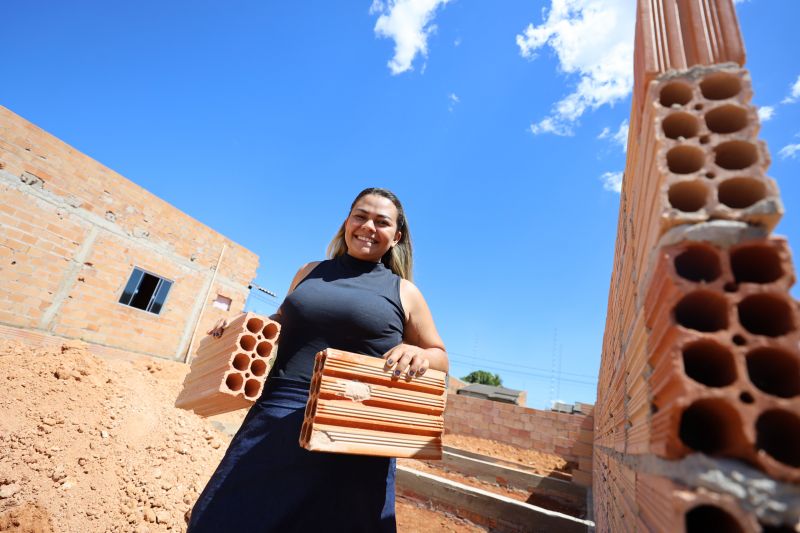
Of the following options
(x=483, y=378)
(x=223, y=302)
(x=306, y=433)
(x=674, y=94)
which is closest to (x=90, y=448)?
(x=306, y=433)

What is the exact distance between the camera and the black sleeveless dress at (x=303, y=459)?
1214mm

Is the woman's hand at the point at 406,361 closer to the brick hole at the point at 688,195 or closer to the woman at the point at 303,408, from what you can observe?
the woman at the point at 303,408

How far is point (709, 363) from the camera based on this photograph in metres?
0.63

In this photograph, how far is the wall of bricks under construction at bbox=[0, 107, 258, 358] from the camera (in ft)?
22.5

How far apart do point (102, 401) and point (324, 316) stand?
19.7ft

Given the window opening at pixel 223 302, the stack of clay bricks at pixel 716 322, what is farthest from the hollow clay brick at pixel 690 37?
the window opening at pixel 223 302

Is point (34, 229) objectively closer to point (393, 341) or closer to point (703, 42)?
point (393, 341)

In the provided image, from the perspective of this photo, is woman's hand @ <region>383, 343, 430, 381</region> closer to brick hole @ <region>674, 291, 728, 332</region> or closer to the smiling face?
the smiling face

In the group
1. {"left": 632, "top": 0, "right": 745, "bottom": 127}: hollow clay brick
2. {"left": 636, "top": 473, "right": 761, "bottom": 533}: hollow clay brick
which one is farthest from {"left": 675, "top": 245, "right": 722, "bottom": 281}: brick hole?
{"left": 632, "top": 0, "right": 745, "bottom": 127}: hollow clay brick

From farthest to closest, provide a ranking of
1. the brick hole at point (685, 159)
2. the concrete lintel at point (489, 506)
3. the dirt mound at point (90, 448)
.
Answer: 1. the concrete lintel at point (489, 506)
2. the dirt mound at point (90, 448)
3. the brick hole at point (685, 159)

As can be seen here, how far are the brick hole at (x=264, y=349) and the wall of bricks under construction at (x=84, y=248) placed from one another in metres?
8.11

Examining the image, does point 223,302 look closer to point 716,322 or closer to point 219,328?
point 219,328

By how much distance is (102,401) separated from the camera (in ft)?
17.8

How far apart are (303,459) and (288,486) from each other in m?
0.09
